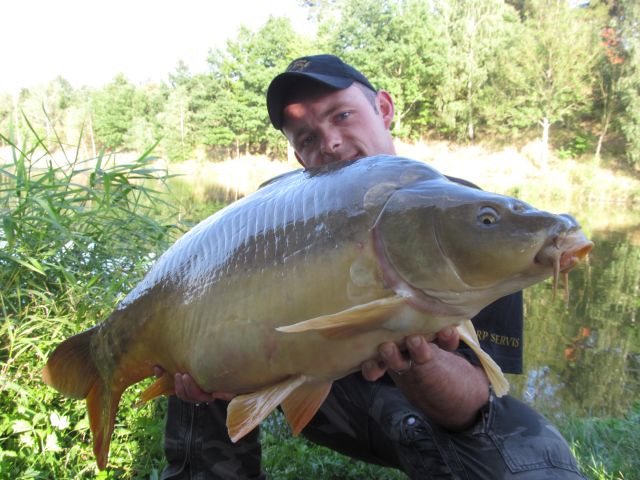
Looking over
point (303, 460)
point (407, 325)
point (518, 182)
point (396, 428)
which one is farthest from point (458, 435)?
point (518, 182)

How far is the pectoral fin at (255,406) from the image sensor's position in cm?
118

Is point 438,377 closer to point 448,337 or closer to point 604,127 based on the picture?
point 448,337

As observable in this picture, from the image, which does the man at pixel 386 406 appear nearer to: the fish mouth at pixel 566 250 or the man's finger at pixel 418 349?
the man's finger at pixel 418 349

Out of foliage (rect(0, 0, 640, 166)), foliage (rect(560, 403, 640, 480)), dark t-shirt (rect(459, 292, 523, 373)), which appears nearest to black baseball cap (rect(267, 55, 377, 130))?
dark t-shirt (rect(459, 292, 523, 373))

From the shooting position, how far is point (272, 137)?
25.2m

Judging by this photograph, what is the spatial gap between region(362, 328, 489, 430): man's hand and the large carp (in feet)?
0.14

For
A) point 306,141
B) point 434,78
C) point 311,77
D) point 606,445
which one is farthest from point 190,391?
point 434,78

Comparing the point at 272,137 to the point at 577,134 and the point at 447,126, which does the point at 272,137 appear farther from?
the point at 577,134

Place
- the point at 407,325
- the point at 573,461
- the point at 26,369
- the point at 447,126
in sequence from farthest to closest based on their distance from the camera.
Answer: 1. the point at 447,126
2. the point at 26,369
3. the point at 573,461
4. the point at 407,325

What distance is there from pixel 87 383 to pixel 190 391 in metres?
0.41

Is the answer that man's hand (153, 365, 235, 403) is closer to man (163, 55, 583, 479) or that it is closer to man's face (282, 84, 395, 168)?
man (163, 55, 583, 479)

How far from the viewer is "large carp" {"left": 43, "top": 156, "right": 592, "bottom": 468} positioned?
1013mm

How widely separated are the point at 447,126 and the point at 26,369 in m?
23.4

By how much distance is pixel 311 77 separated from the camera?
204 centimetres
